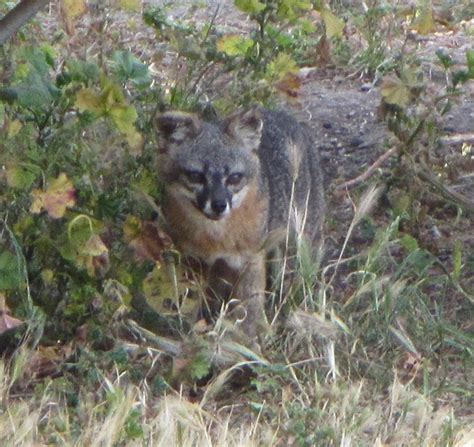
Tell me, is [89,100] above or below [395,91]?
above

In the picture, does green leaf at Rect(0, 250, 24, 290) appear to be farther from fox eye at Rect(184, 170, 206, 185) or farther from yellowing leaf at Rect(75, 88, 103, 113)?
fox eye at Rect(184, 170, 206, 185)

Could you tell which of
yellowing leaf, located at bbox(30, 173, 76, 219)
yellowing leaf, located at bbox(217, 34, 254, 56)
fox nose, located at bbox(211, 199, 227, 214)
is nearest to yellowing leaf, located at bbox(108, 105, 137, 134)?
yellowing leaf, located at bbox(30, 173, 76, 219)

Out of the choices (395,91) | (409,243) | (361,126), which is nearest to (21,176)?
(395,91)

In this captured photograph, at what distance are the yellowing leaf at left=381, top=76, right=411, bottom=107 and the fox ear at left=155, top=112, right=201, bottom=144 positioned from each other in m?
0.82

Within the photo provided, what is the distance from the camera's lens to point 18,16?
4.60 metres

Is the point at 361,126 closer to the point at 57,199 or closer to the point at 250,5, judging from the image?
the point at 250,5

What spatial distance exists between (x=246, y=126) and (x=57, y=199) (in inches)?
54.3

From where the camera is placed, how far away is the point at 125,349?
5.15 meters

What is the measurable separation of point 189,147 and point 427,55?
300 centimetres

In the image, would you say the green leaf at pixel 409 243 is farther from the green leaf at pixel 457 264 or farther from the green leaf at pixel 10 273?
the green leaf at pixel 10 273

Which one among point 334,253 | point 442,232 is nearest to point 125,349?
point 334,253

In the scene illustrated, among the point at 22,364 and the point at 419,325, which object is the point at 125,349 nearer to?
the point at 22,364

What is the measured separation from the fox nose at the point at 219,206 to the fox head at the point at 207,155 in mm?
105

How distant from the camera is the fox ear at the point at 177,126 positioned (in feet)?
18.6
